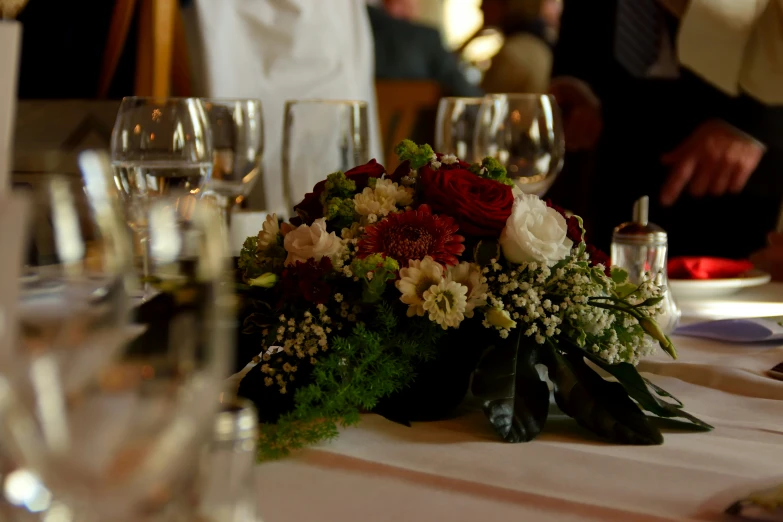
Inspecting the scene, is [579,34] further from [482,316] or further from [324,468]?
[324,468]

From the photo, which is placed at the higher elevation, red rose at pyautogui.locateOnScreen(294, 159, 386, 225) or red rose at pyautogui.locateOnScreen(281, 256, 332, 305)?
red rose at pyautogui.locateOnScreen(294, 159, 386, 225)

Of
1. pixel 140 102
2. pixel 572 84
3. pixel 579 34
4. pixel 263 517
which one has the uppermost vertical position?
pixel 579 34

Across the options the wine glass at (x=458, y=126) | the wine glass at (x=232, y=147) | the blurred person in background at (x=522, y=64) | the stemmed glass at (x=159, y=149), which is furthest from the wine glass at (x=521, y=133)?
the blurred person in background at (x=522, y=64)

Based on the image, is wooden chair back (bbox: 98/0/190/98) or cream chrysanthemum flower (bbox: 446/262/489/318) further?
wooden chair back (bbox: 98/0/190/98)

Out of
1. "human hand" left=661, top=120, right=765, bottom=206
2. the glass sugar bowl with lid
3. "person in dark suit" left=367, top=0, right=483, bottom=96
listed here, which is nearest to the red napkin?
the glass sugar bowl with lid

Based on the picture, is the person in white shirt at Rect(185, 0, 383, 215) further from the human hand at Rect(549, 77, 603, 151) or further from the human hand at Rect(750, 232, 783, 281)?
the human hand at Rect(750, 232, 783, 281)

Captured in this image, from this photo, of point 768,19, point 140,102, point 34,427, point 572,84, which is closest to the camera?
point 34,427

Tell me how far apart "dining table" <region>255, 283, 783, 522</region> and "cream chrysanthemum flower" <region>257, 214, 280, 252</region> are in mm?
181

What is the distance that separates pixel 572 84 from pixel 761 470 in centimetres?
179

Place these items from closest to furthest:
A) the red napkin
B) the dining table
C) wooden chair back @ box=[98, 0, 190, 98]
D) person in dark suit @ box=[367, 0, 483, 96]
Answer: the dining table
the red napkin
wooden chair back @ box=[98, 0, 190, 98]
person in dark suit @ box=[367, 0, 483, 96]

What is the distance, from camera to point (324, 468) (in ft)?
1.87

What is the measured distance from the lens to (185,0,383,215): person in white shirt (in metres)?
2.46

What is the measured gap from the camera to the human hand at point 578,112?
86.8 inches

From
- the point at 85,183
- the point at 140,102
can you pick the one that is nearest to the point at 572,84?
the point at 140,102
